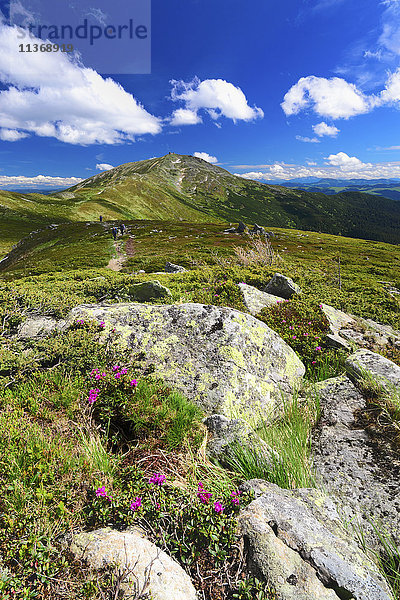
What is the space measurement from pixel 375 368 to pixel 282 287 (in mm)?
7411

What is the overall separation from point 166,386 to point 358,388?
3664mm

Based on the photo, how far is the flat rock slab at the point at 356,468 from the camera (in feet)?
10.6

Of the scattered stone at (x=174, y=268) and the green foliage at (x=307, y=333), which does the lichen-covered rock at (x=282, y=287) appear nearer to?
the green foliage at (x=307, y=333)

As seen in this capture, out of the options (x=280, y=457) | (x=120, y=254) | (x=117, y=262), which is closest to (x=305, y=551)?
(x=280, y=457)

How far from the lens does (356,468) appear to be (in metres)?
3.74

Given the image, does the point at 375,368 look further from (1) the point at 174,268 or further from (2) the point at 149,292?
(1) the point at 174,268

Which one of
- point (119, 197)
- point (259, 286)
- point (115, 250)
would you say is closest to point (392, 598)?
point (259, 286)

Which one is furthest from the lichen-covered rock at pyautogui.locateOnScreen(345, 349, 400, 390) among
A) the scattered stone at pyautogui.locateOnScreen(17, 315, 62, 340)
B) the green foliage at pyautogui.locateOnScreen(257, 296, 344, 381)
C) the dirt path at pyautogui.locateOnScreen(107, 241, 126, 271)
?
the dirt path at pyautogui.locateOnScreen(107, 241, 126, 271)

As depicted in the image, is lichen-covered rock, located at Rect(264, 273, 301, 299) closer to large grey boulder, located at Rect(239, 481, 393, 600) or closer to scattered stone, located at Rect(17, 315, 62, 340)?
scattered stone, located at Rect(17, 315, 62, 340)

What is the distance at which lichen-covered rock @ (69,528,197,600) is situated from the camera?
7.59 feet

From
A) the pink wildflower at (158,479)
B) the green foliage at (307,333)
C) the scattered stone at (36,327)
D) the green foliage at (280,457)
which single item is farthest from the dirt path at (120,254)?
the pink wildflower at (158,479)

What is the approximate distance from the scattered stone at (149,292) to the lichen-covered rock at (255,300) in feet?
9.77

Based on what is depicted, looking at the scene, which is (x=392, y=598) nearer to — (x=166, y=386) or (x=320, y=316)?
(x=166, y=386)

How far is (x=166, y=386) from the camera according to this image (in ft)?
16.8
